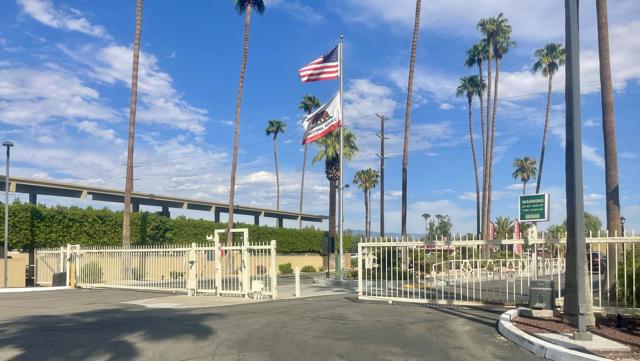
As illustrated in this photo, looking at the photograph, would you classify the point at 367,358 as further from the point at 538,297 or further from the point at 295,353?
the point at 538,297

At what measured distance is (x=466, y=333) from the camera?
10.9 m

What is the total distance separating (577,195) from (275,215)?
5466cm

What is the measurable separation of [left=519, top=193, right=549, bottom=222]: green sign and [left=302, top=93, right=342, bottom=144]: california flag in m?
11.4

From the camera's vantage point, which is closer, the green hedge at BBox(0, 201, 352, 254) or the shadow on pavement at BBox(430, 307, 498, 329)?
the shadow on pavement at BBox(430, 307, 498, 329)

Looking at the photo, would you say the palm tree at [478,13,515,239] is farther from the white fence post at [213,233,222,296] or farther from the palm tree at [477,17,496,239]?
the white fence post at [213,233,222,296]

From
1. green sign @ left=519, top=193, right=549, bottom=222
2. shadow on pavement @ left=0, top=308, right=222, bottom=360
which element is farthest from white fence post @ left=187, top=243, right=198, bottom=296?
green sign @ left=519, top=193, right=549, bottom=222

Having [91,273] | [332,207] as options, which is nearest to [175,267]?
[91,273]

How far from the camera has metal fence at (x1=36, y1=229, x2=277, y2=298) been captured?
63.3 ft

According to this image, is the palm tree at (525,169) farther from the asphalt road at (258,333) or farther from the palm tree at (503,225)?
the asphalt road at (258,333)

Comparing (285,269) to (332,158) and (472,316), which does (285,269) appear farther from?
(472,316)

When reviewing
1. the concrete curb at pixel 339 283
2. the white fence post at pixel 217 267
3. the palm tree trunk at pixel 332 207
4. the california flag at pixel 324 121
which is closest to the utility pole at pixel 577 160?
the white fence post at pixel 217 267

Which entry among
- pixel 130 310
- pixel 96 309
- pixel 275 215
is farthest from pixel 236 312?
pixel 275 215

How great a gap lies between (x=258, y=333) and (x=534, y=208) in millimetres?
7322

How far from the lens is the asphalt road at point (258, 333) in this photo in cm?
886
